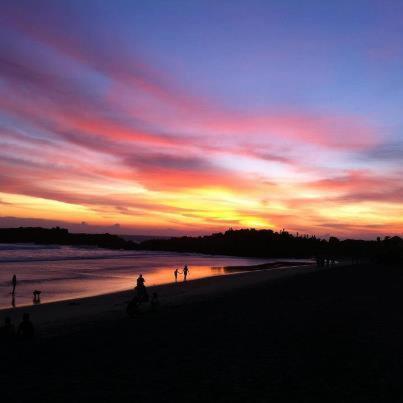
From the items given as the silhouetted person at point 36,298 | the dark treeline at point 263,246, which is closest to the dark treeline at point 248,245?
the dark treeline at point 263,246

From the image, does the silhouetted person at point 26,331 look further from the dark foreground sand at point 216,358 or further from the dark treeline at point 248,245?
the dark treeline at point 248,245

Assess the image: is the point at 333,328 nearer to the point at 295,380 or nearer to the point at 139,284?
the point at 295,380

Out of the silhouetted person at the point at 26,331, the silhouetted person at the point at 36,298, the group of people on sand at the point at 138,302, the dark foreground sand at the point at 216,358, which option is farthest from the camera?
the silhouetted person at the point at 36,298

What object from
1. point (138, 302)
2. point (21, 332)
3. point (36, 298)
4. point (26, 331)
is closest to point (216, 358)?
point (26, 331)

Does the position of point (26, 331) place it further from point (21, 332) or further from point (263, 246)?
point (263, 246)

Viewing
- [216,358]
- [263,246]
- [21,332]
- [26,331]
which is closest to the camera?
[216,358]

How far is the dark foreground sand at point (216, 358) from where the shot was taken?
9.88 m

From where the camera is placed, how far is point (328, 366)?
1188cm

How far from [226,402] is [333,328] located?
8.90 metres

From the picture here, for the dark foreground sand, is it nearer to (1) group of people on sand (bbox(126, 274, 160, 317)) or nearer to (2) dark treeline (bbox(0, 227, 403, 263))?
(1) group of people on sand (bbox(126, 274, 160, 317))

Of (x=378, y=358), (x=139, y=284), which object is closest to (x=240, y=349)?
(x=378, y=358)

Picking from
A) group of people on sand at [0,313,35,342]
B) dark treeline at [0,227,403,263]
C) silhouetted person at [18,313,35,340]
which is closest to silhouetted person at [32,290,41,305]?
group of people on sand at [0,313,35,342]

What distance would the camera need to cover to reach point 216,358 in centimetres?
1272

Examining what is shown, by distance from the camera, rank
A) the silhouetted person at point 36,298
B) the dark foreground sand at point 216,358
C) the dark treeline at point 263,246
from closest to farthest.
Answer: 1. the dark foreground sand at point 216,358
2. the silhouetted person at point 36,298
3. the dark treeline at point 263,246
